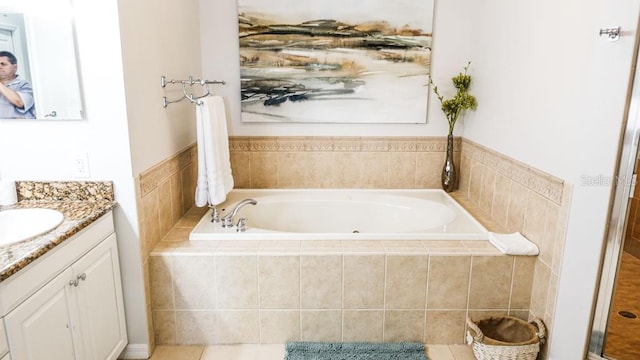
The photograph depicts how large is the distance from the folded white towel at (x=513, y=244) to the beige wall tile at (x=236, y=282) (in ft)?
4.21

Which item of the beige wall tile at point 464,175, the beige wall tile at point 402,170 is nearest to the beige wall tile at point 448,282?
the beige wall tile at point 464,175

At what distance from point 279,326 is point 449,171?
1739 mm

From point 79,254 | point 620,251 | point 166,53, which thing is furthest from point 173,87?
point 620,251

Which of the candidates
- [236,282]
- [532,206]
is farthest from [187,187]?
[532,206]

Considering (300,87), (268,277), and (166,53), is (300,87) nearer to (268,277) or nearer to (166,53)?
(166,53)

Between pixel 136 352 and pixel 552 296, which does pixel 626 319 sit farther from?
pixel 136 352

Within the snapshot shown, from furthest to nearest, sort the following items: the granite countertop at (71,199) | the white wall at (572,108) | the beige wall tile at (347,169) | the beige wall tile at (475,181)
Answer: the beige wall tile at (347,169) → the beige wall tile at (475,181) → the granite countertop at (71,199) → the white wall at (572,108)

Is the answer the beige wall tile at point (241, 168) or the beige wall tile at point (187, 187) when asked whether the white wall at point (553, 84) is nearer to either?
the beige wall tile at point (241, 168)

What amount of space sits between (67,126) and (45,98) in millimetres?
142

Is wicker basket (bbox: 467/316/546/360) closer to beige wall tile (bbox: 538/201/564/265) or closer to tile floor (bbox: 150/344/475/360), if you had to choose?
tile floor (bbox: 150/344/475/360)

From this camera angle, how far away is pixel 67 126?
1.95 m

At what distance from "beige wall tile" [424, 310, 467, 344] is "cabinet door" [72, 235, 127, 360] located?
1.57 metres

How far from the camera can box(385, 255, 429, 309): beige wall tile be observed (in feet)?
7.42

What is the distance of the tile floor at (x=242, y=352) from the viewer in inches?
88.5
